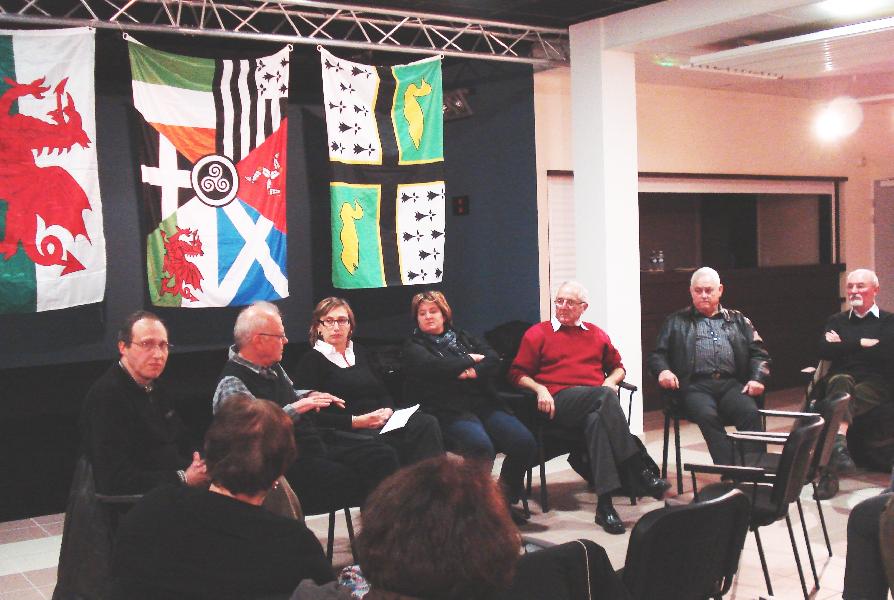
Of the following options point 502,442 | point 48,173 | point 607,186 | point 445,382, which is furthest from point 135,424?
point 607,186

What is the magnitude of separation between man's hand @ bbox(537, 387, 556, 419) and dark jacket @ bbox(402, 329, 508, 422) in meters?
0.23

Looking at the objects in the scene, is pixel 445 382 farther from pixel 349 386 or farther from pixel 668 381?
pixel 668 381

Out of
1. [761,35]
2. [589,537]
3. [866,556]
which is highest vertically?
[761,35]

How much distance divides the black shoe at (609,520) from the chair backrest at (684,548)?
6.57 feet

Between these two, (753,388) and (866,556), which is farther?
(753,388)

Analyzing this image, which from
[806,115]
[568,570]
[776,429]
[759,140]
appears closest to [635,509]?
[776,429]

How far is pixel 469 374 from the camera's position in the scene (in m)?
4.87

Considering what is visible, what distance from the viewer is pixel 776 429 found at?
23.1 feet

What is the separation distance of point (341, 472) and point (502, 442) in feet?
3.75

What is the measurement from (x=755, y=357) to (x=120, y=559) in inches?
159

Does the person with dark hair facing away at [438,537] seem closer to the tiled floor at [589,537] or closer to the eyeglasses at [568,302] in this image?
the tiled floor at [589,537]

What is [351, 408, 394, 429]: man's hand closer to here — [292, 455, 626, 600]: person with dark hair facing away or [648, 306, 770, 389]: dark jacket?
[648, 306, 770, 389]: dark jacket

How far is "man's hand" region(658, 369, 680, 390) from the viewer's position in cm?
516

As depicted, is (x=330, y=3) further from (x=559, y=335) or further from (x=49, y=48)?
(x=559, y=335)
